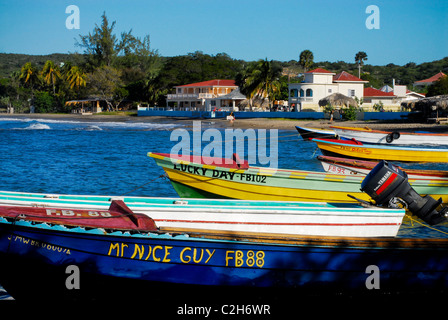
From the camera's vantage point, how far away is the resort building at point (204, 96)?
70.3 metres

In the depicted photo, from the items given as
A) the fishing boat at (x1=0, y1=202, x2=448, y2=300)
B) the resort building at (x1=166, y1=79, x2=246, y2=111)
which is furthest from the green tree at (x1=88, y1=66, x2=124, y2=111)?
the fishing boat at (x1=0, y1=202, x2=448, y2=300)

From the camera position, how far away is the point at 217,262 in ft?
24.6

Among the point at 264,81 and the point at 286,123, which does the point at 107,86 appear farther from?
the point at 286,123

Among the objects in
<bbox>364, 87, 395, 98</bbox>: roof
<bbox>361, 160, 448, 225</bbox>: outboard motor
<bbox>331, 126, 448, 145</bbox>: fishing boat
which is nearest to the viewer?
<bbox>361, 160, 448, 225</bbox>: outboard motor

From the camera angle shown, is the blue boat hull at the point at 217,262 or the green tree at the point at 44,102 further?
the green tree at the point at 44,102

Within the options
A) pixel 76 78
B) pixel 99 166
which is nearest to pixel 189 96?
pixel 76 78

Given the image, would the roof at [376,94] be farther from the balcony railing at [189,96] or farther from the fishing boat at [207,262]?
the fishing boat at [207,262]

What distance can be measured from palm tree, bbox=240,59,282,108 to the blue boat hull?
2270 inches

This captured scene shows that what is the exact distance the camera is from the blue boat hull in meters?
7.41

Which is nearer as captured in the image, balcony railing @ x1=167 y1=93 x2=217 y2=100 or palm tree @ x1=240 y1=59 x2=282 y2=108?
palm tree @ x1=240 y1=59 x2=282 y2=108

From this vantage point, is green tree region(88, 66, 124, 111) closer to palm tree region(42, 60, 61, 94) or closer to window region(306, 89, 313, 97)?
palm tree region(42, 60, 61, 94)

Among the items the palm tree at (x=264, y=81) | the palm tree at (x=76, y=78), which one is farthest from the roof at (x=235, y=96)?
the palm tree at (x=76, y=78)

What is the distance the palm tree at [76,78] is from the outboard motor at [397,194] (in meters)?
86.7

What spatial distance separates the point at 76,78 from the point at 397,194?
8812cm
